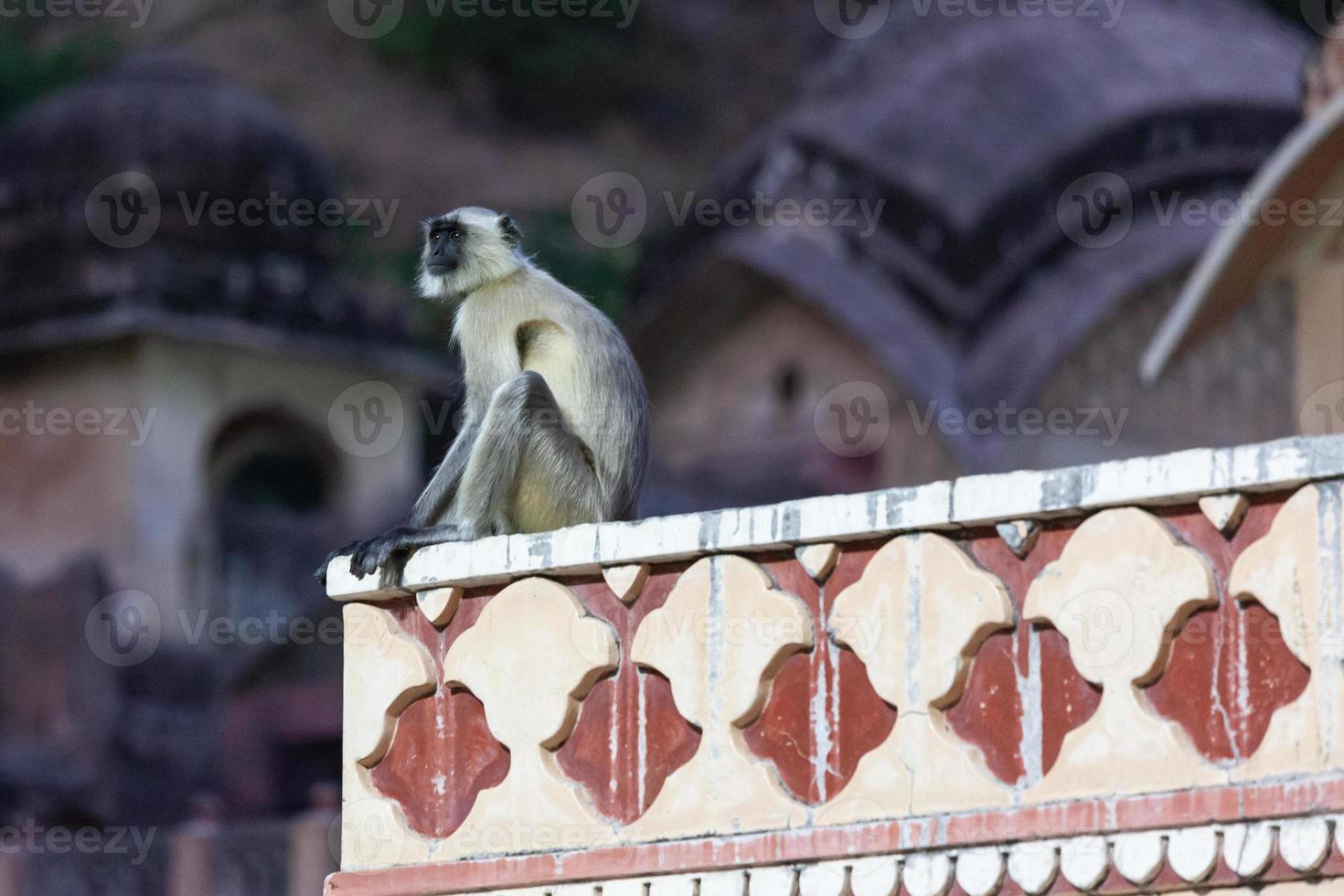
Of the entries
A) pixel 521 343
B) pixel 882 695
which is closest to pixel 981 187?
pixel 521 343

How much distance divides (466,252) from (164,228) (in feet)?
42.2

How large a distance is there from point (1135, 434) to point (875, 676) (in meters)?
12.8

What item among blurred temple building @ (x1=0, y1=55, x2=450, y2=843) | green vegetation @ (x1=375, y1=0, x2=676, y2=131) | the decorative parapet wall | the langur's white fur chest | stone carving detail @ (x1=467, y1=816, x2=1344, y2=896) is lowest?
stone carving detail @ (x1=467, y1=816, x2=1344, y2=896)

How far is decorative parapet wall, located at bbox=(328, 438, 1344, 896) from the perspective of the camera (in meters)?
3.93

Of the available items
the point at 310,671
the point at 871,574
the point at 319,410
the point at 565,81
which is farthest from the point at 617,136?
the point at 871,574

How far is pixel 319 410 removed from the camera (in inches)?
754

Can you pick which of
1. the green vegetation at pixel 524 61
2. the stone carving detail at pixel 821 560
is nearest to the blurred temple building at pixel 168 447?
the green vegetation at pixel 524 61

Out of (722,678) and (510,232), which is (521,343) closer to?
(510,232)

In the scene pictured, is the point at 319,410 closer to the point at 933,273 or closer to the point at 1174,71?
the point at 933,273

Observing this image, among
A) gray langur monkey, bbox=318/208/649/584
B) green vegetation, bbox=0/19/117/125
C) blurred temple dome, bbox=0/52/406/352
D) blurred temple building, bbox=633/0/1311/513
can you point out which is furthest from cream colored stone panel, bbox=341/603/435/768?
green vegetation, bbox=0/19/117/125

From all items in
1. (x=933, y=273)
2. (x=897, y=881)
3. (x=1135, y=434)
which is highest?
(x=933, y=273)

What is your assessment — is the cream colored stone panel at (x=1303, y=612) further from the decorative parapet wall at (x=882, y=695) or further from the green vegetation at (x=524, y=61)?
the green vegetation at (x=524, y=61)

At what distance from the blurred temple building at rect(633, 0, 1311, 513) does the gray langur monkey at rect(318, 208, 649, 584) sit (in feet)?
33.9

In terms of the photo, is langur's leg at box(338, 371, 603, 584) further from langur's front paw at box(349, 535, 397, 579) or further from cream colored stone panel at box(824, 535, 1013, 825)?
cream colored stone panel at box(824, 535, 1013, 825)
